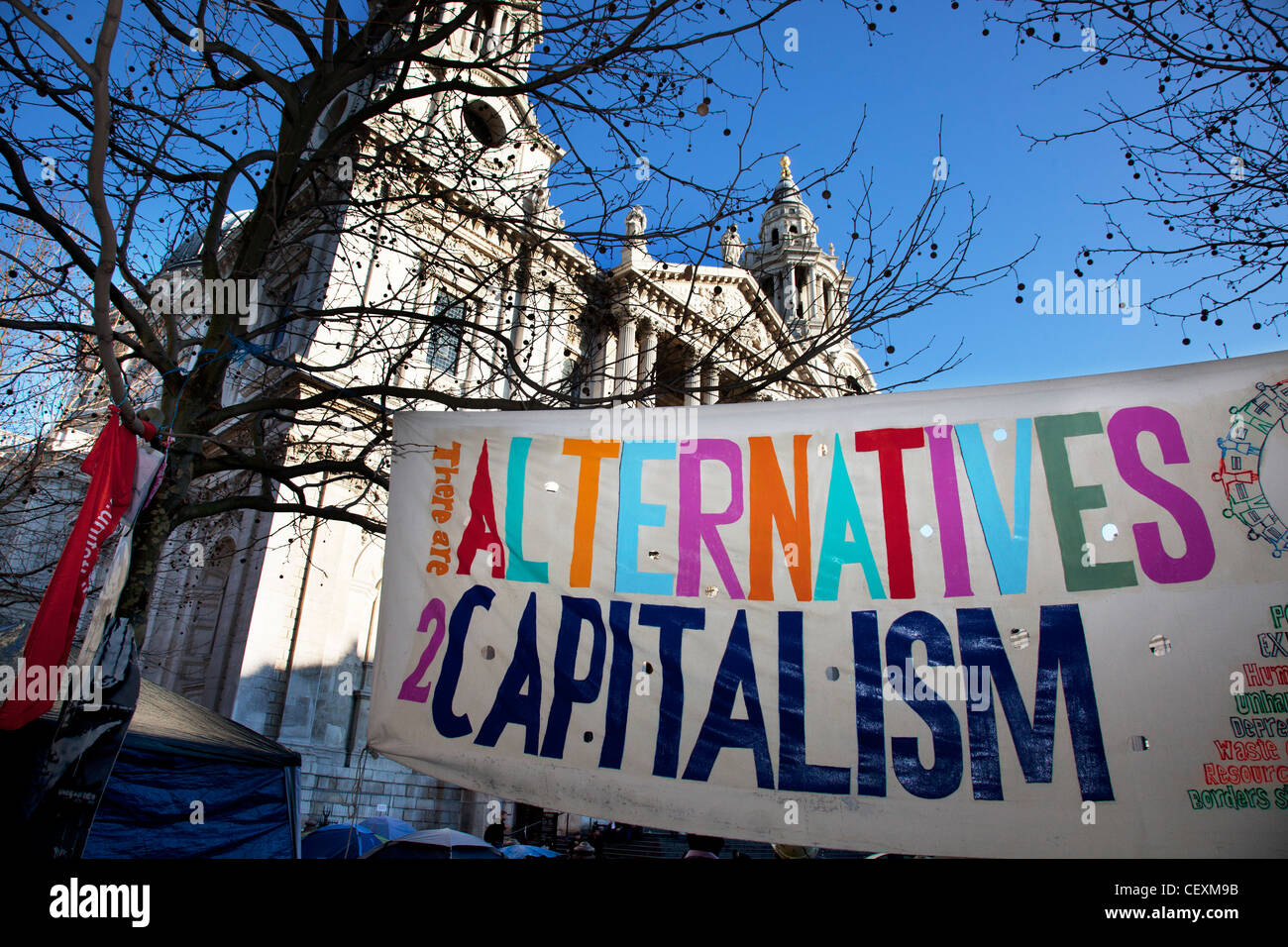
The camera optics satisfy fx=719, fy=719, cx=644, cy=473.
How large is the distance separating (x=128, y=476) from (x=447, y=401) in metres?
2.71

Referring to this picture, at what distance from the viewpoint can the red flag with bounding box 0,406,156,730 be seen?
3.53m

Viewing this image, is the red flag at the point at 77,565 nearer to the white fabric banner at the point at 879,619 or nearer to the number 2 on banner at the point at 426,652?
the white fabric banner at the point at 879,619

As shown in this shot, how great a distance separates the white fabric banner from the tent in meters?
4.53

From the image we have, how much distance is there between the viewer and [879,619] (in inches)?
133

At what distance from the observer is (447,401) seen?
634cm

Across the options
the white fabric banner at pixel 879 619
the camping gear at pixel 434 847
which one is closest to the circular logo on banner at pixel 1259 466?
the white fabric banner at pixel 879 619

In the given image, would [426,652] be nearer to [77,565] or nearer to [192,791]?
[77,565]

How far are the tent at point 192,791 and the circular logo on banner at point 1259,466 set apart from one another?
26.0 ft

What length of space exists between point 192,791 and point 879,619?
689cm

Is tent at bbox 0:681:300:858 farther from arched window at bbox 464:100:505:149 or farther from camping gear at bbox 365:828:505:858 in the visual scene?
arched window at bbox 464:100:505:149

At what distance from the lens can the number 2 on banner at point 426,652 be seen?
11.8 ft
